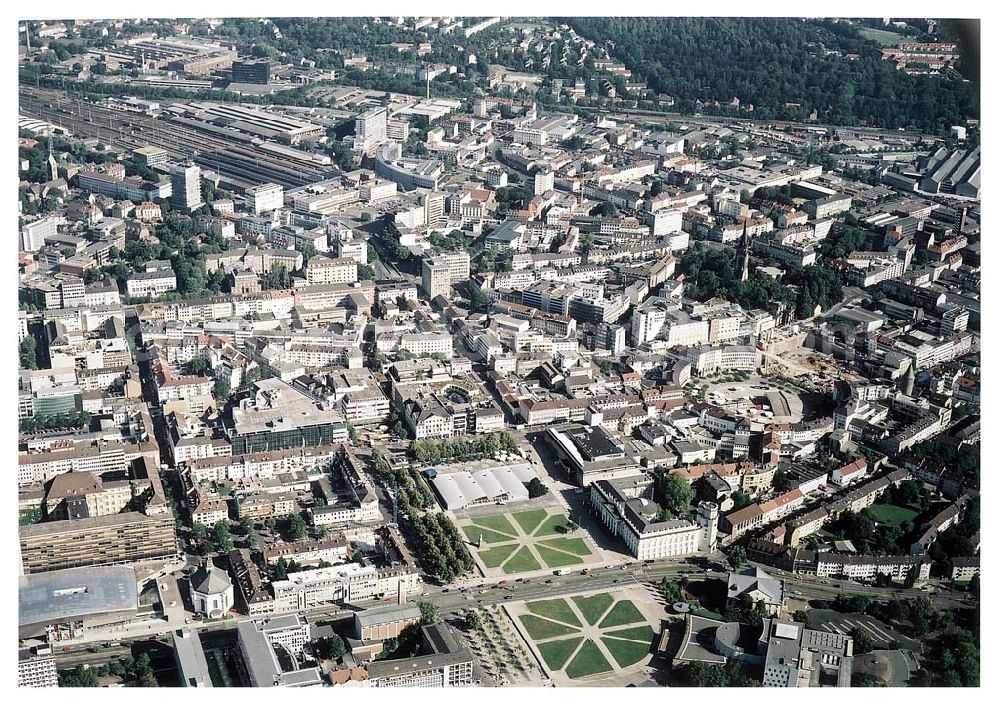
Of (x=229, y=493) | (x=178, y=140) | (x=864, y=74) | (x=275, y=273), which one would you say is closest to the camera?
(x=229, y=493)

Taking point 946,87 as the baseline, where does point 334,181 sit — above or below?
below

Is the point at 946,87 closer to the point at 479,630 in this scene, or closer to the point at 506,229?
the point at 506,229

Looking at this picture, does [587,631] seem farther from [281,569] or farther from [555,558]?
[281,569]

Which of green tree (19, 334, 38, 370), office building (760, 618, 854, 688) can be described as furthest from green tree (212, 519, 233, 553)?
office building (760, 618, 854, 688)

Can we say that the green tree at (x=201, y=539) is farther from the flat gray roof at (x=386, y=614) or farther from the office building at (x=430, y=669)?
the office building at (x=430, y=669)

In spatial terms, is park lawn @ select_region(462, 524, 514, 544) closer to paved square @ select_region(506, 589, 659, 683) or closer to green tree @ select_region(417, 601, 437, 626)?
paved square @ select_region(506, 589, 659, 683)

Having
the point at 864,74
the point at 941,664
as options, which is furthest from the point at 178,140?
the point at 941,664
